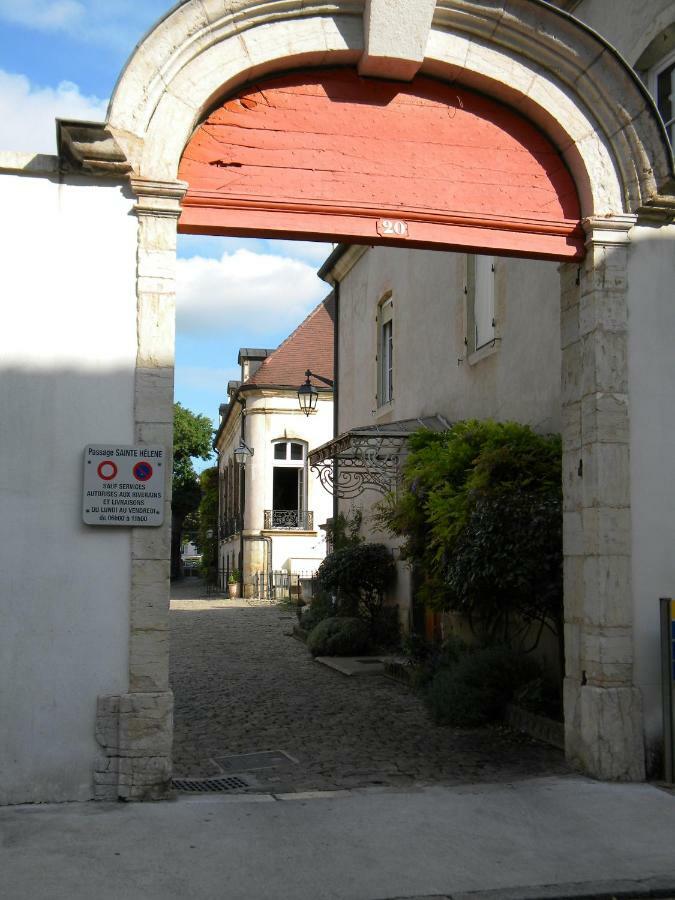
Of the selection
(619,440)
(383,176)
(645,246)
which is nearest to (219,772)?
(619,440)

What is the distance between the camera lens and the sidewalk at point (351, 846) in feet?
14.4

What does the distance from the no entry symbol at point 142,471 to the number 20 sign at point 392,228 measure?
214 cm

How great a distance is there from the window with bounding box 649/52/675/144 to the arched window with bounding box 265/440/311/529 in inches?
A: 852

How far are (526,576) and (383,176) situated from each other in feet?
10.5

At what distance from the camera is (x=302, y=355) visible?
3039 centimetres

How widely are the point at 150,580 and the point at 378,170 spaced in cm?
302

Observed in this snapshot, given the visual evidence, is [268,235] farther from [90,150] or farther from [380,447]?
[380,447]

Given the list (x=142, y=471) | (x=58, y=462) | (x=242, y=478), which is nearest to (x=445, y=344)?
(x=142, y=471)

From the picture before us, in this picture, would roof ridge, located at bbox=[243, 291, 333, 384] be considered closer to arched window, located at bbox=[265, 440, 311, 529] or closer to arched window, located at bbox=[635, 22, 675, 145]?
arched window, located at bbox=[265, 440, 311, 529]

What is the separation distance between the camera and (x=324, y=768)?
22.8 feet

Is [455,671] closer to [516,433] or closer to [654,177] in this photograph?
[516,433]

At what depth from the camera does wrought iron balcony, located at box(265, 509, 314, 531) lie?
1142 inches

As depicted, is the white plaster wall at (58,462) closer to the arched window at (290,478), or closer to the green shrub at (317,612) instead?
the green shrub at (317,612)

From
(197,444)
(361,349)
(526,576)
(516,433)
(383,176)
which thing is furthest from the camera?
(197,444)
